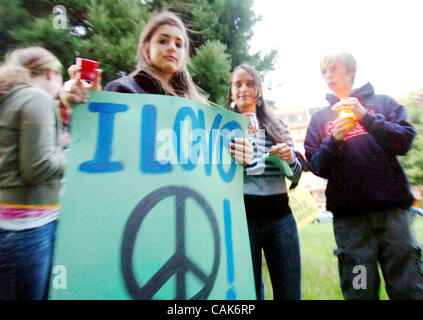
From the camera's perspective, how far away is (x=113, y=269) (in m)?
0.78

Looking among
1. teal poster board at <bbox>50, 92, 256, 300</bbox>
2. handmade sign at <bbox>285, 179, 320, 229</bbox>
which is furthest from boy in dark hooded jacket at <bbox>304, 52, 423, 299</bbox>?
teal poster board at <bbox>50, 92, 256, 300</bbox>

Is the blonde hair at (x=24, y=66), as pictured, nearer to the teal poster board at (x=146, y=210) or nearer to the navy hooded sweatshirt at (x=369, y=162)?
the teal poster board at (x=146, y=210)

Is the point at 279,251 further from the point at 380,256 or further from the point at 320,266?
the point at 320,266

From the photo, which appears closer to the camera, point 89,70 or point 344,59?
point 89,70

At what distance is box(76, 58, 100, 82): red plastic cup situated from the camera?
812mm

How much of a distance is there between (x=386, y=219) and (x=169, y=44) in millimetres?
1133

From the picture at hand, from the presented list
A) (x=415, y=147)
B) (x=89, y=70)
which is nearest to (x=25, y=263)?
(x=89, y=70)

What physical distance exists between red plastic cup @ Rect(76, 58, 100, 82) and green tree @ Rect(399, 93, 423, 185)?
4.72ft

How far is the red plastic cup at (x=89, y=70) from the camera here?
0.81 meters

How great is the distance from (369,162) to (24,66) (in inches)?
57.5

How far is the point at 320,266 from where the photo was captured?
204 centimetres

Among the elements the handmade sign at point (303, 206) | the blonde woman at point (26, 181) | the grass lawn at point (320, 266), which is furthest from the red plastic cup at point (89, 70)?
the grass lawn at point (320, 266)

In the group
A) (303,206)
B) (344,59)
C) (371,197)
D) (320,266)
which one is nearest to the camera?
(371,197)

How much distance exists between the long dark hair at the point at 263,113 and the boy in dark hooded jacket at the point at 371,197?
21 cm
